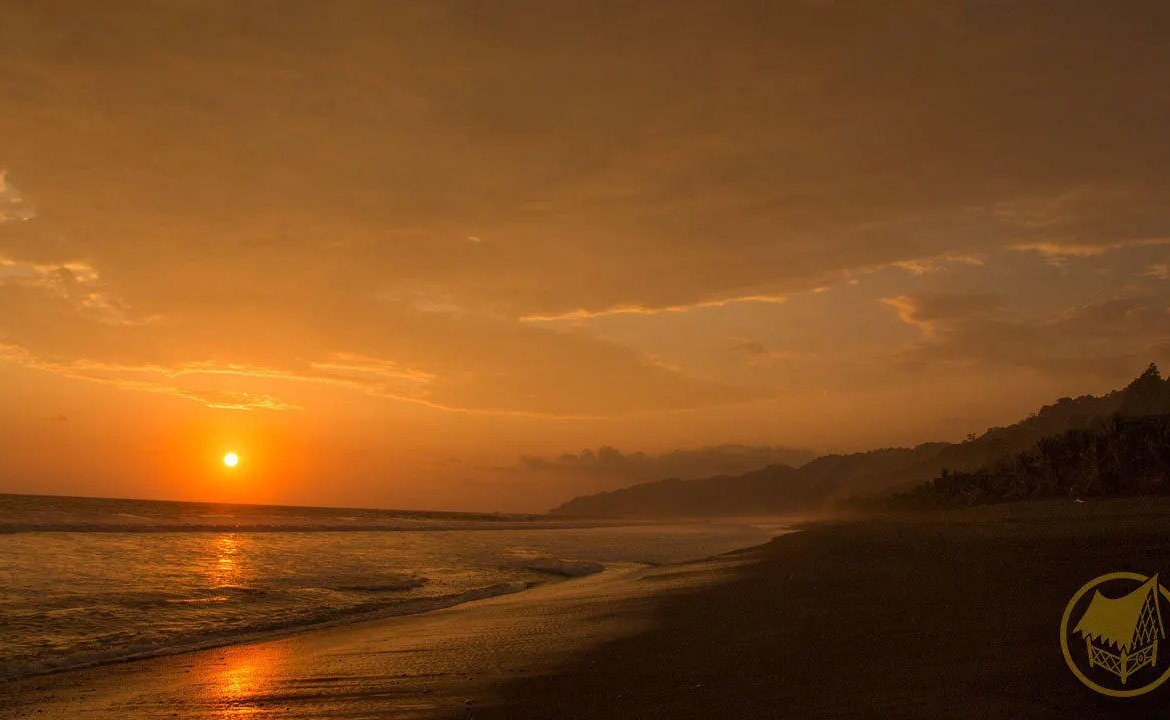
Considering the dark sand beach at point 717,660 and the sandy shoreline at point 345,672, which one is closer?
the dark sand beach at point 717,660

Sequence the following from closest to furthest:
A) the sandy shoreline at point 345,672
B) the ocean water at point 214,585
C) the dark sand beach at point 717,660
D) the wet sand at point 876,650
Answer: the wet sand at point 876,650
the dark sand beach at point 717,660
the sandy shoreline at point 345,672
the ocean water at point 214,585

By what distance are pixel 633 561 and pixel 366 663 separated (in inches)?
896

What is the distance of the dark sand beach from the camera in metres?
6.52

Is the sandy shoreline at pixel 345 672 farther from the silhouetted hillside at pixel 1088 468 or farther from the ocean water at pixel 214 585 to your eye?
the silhouetted hillside at pixel 1088 468

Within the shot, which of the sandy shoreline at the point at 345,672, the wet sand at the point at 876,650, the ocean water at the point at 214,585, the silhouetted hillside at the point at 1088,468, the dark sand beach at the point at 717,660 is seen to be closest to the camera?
the wet sand at the point at 876,650

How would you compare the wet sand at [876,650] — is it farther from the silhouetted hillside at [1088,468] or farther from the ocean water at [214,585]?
the silhouetted hillside at [1088,468]

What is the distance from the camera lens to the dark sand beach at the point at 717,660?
6520 mm

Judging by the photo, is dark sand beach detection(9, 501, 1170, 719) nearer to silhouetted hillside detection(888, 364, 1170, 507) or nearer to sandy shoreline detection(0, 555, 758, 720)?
sandy shoreline detection(0, 555, 758, 720)

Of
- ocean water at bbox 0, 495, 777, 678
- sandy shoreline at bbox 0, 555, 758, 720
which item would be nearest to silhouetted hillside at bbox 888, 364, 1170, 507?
ocean water at bbox 0, 495, 777, 678

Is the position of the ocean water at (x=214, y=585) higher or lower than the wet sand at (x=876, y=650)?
lower

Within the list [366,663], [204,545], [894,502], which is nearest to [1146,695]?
[366,663]

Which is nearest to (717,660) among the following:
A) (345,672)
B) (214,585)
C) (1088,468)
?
(345,672)

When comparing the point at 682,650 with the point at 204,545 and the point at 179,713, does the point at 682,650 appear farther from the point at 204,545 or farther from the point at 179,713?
the point at 204,545

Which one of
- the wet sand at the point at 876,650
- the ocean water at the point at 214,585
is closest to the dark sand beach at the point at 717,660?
the wet sand at the point at 876,650
